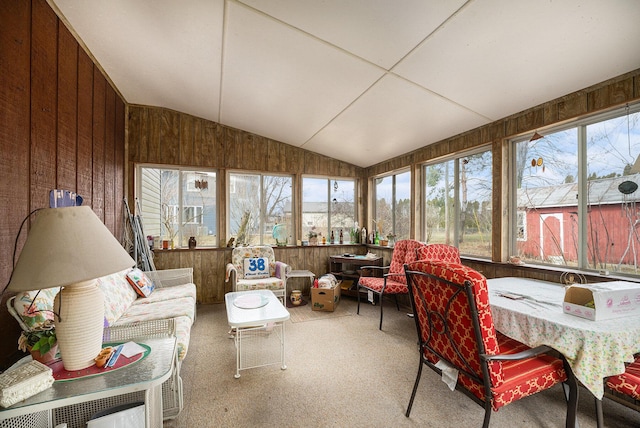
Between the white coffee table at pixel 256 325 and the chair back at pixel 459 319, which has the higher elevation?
the chair back at pixel 459 319

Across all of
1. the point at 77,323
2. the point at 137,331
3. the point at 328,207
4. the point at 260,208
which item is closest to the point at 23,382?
the point at 77,323

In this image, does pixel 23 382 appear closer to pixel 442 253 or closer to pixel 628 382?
pixel 628 382

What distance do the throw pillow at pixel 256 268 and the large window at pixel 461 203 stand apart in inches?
97.1

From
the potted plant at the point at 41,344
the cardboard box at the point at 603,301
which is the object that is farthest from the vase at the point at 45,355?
the cardboard box at the point at 603,301

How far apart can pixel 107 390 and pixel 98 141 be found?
288cm

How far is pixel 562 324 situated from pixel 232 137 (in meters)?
4.44

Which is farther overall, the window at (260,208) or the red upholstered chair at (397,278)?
the window at (260,208)

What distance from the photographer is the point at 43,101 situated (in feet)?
6.66

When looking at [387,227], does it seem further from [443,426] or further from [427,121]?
[443,426]

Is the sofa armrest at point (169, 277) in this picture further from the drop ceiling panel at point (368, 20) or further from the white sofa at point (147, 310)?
the drop ceiling panel at point (368, 20)

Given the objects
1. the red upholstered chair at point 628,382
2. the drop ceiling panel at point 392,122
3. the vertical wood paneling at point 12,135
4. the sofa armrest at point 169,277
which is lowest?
the red upholstered chair at point 628,382

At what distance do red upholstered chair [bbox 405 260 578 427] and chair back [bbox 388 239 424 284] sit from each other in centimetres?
194

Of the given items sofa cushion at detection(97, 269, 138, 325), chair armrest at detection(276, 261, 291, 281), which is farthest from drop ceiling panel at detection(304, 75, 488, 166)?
sofa cushion at detection(97, 269, 138, 325)

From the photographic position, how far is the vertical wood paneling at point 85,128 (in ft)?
8.45
